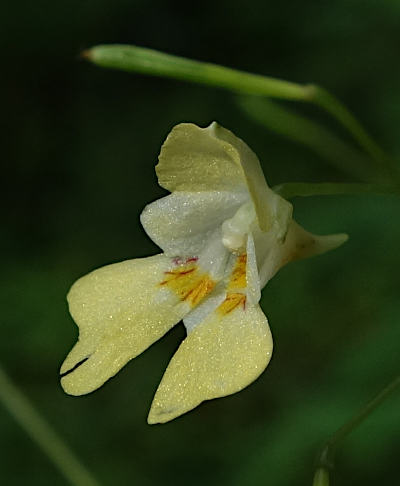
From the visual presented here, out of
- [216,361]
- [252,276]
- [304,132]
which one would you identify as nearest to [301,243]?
[252,276]

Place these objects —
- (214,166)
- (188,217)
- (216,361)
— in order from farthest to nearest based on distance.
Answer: (188,217) < (214,166) < (216,361)

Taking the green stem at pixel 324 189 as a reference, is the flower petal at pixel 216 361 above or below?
below

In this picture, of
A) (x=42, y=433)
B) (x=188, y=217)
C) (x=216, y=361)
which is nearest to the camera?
(x=216, y=361)

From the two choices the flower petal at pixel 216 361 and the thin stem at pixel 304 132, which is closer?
the flower petal at pixel 216 361

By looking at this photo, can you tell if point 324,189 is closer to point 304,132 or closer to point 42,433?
point 304,132

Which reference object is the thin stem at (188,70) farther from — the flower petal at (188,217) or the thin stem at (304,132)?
the thin stem at (304,132)

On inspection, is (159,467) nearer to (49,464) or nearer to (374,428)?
(49,464)

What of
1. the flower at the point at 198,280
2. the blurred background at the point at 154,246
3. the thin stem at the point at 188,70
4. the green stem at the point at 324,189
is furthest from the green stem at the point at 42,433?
the green stem at the point at 324,189

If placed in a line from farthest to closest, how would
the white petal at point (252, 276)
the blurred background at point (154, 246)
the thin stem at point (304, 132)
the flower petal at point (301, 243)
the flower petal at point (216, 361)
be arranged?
the blurred background at point (154, 246) → the thin stem at point (304, 132) → the flower petal at point (301, 243) → the white petal at point (252, 276) → the flower petal at point (216, 361)

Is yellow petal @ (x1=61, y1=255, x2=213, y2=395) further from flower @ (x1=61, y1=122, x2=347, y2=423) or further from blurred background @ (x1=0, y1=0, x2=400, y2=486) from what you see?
blurred background @ (x1=0, y1=0, x2=400, y2=486)
